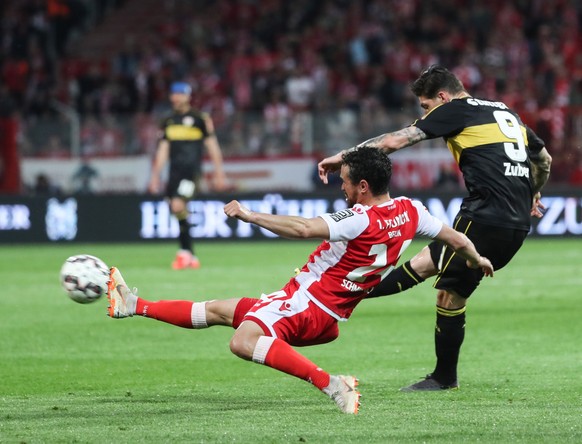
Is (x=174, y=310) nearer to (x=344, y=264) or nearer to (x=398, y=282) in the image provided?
(x=344, y=264)

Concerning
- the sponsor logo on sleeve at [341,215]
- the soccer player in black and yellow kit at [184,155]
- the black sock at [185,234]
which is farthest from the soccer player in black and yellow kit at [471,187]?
the soccer player in black and yellow kit at [184,155]

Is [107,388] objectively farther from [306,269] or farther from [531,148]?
[531,148]

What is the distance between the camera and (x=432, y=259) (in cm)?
836

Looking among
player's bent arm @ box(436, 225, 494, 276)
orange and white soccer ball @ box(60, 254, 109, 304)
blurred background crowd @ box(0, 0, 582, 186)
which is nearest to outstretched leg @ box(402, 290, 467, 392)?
player's bent arm @ box(436, 225, 494, 276)

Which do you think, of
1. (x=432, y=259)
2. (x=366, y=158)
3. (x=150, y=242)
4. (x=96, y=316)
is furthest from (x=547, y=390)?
(x=150, y=242)

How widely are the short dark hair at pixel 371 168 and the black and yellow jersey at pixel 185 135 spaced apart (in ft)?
33.0

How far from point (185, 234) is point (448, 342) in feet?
29.4

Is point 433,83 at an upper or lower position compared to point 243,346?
upper

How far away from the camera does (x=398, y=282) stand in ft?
28.4

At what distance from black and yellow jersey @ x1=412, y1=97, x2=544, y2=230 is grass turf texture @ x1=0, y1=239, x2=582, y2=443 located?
1133 mm

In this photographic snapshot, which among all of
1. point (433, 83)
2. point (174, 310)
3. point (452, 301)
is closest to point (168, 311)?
point (174, 310)

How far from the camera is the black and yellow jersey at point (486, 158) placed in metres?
7.71

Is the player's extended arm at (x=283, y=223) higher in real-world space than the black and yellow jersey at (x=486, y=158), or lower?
lower

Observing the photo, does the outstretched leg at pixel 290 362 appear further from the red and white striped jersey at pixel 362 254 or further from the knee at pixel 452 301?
the knee at pixel 452 301
